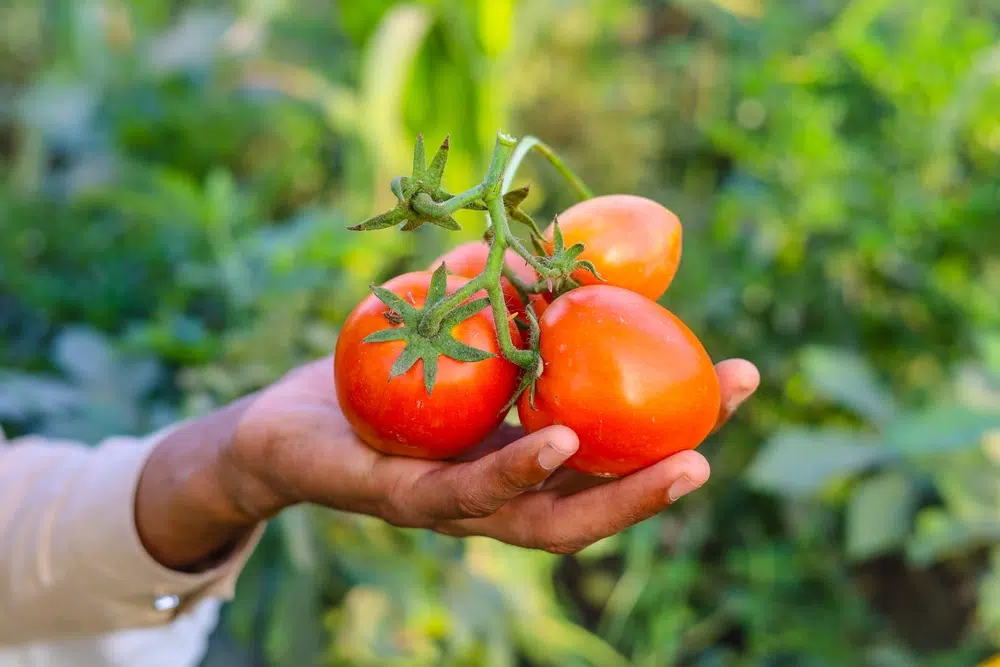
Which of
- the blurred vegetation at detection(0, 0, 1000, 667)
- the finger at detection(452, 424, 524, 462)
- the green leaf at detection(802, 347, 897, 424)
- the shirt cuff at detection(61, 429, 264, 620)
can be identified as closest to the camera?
the finger at detection(452, 424, 524, 462)

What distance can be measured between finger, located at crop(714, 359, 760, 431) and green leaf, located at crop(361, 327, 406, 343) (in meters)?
0.33

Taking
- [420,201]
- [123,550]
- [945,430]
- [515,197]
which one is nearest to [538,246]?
[515,197]

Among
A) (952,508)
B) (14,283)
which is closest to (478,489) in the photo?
(952,508)

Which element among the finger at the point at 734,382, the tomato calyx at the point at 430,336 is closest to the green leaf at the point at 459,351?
the tomato calyx at the point at 430,336

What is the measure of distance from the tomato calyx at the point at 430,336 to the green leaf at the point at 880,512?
4.09 feet

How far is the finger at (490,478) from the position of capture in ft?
2.40

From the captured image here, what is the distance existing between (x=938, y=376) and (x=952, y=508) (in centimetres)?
70

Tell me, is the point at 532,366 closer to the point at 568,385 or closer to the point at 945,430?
the point at 568,385

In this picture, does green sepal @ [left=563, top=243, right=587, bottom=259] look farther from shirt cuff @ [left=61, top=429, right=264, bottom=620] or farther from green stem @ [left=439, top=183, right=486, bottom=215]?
shirt cuff @ [left=61, top=429, right=264, bottom=620]

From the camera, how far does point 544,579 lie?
2.30m

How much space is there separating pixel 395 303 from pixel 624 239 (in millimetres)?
241

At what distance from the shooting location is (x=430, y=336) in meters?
0.82

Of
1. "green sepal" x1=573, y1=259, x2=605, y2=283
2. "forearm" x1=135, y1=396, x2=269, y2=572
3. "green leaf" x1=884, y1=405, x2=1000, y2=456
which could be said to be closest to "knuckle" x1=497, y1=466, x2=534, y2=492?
"green sepal" x1=573, y1=259, x2=605, y2=283

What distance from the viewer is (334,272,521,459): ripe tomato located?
0.82 metres
